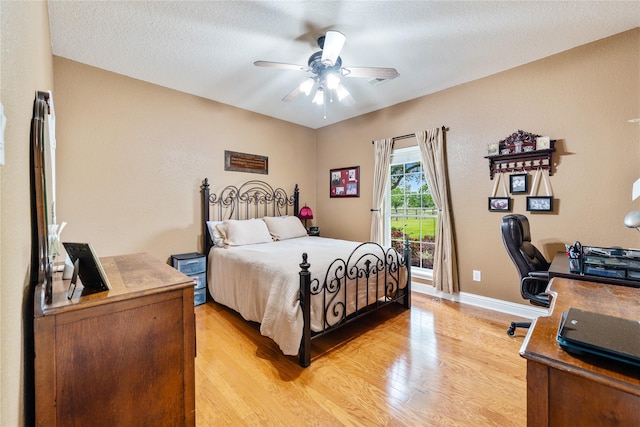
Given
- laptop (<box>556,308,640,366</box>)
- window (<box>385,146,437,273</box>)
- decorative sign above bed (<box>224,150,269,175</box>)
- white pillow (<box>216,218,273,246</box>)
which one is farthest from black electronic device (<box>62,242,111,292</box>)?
window (<box>385,146,437,273</box>)

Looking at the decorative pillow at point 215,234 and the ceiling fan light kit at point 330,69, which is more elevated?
the ceiling fan light kit at point 330,69

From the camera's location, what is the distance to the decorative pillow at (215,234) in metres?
3.44

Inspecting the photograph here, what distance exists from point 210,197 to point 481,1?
11.4 ft

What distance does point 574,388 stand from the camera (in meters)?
0.76

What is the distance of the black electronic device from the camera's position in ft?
3.77

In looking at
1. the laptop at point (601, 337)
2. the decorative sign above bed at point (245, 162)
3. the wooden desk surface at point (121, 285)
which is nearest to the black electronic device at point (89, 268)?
the wooden desk surface at point (121, 285)

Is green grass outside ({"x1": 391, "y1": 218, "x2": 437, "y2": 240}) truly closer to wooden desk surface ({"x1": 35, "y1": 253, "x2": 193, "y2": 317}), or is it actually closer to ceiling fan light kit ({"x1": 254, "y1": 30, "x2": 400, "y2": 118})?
ceiling fan light kit ({"x1": 254, "y1": 30, "x2": 400, "y2": 118})

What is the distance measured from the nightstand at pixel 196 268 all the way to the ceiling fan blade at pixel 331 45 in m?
2.61

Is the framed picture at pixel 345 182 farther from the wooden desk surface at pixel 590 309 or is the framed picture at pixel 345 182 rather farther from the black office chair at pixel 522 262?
the wooden desk surface at pixel 590 309

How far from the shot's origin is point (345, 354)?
224 cm

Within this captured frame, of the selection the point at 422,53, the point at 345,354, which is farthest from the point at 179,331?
the point at 422,53

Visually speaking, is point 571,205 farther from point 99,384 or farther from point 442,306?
point 99,384

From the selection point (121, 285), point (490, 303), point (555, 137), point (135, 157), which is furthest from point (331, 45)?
point (490, 303)

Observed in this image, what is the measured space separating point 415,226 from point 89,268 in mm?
3595
